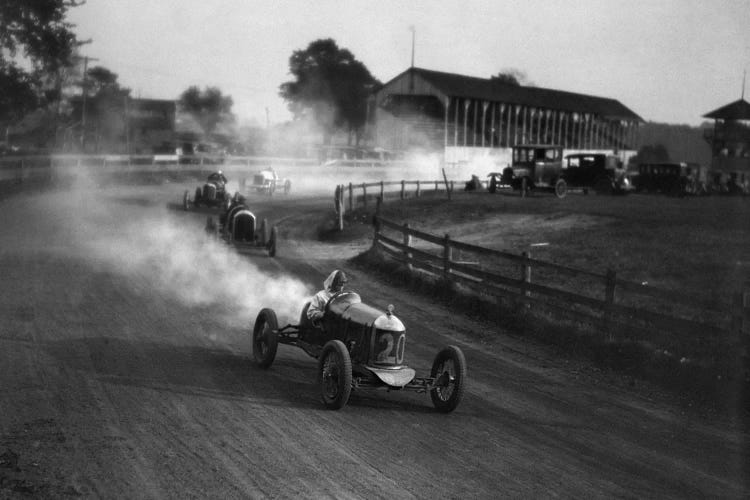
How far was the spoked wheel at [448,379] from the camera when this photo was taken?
27.8 feet

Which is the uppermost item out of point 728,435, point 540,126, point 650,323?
point 540,126

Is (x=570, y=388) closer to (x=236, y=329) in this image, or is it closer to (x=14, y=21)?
(x=236, y=329)

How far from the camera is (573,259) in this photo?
1975 cm

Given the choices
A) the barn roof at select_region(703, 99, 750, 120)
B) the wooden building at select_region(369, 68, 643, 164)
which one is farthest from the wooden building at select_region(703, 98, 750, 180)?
the wooden building at select_region(369, 68, 643, 164)

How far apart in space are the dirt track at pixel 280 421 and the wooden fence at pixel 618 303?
939mm

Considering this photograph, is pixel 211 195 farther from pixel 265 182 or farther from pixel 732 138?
pixel 732 138

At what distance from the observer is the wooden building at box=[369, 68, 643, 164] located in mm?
64875

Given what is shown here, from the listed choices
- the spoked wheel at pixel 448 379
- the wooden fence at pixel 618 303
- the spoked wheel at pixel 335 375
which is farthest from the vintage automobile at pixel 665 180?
the spoked wheel at pixel 335 375

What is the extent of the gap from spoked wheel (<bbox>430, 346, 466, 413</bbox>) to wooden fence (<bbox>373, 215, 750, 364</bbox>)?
3.61 meters

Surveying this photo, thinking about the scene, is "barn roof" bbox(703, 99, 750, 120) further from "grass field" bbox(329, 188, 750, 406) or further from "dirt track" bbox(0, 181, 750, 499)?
"dirt track" bbox(0, 181, 750, 499)

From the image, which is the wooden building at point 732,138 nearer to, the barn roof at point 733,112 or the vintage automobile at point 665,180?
the barn roof at point 733,112

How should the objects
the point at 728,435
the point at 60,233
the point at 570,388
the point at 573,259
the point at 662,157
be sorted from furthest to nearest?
the point at 662,157, the point at 60,233, the point at 573,259, the point at 570,388, the point at 728,435

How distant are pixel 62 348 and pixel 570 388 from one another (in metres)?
6.70

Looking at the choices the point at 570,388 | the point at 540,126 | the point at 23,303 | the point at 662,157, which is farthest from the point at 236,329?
the point at 662,157
